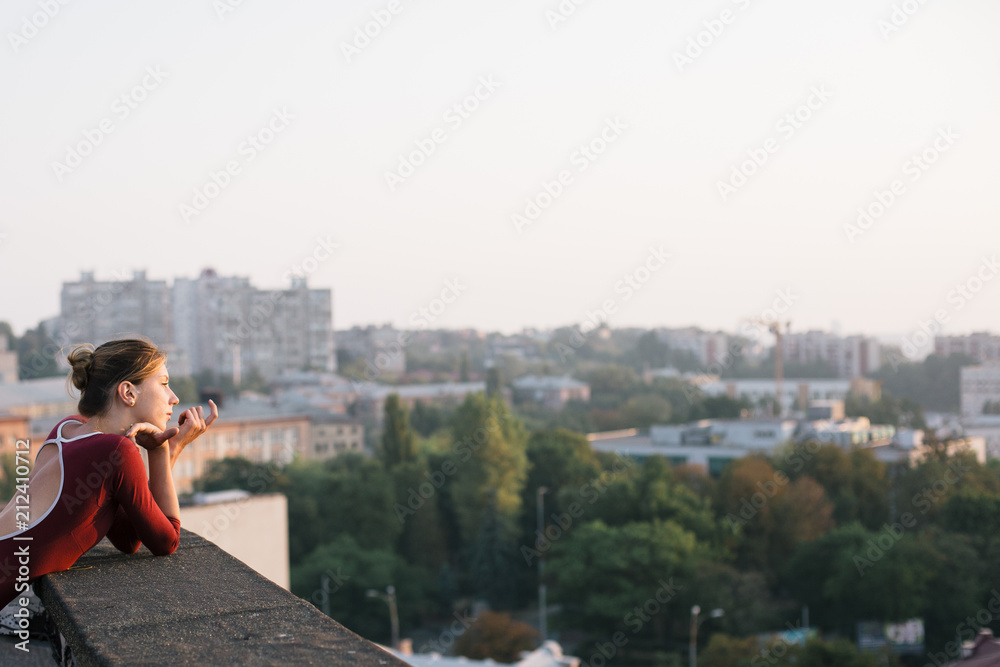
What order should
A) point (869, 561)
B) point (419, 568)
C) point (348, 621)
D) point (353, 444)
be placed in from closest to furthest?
1. point (869, 561)
2. point (348, 621)
3. point (419, 568)
4. point (353, 444)

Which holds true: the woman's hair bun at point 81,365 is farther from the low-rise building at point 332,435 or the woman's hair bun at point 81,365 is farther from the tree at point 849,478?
the low-rise building at point 332,435

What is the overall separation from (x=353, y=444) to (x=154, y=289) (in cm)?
2643

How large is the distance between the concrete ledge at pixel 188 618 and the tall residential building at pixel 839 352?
77.7 metres

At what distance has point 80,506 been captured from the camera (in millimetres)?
1793

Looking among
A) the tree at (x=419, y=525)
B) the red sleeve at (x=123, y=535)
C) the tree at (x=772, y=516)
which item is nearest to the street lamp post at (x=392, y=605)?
the tree at (x=419, y=525)

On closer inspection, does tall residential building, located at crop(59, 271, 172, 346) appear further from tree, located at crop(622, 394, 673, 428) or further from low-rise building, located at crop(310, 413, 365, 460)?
tree, located at crop(622, 394, 673, 428)

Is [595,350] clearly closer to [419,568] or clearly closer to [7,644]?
[419,568]

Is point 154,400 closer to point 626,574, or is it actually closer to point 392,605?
point 626,574

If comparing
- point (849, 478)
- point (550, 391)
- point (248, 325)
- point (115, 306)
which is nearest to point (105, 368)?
point (849, 478)

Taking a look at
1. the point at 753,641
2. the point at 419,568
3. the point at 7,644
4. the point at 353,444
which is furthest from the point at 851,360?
the point at 7,644

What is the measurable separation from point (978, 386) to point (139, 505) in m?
62.1

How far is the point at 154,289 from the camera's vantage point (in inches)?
2692

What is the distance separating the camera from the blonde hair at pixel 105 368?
6.38 ft

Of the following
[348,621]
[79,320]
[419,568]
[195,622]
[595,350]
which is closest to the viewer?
[195,622]
